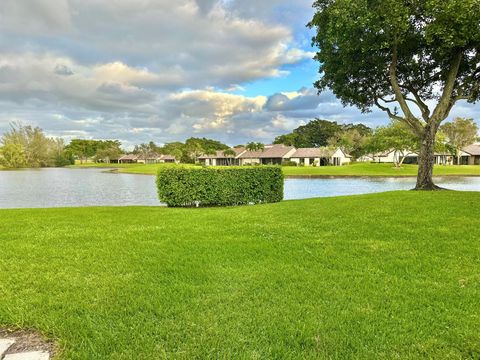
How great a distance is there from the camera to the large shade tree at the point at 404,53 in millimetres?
10898

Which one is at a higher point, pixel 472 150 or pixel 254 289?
pixel 472 150

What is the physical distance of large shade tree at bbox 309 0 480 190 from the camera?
35.8 ft

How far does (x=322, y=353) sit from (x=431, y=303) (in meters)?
1.60

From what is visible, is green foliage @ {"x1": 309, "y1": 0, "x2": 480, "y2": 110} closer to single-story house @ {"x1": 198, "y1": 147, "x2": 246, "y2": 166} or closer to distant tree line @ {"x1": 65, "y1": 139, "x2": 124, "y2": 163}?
single-story house @ {"x1": 198, "y1": 147, "x2": 246, "y2": 166}

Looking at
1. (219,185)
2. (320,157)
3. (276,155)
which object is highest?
(276,155)

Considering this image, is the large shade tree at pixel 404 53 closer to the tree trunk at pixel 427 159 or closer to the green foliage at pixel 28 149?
the tree trunk at pixel 427 159

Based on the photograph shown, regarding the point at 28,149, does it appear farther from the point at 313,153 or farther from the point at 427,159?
the point at 427,159

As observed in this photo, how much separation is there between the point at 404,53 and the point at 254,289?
1450 cm

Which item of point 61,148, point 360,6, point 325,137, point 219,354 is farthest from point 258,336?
point 61,148

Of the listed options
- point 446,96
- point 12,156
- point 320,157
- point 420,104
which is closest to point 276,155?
point 320,157

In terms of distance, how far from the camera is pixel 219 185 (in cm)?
1391

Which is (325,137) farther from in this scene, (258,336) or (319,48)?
(258,336)

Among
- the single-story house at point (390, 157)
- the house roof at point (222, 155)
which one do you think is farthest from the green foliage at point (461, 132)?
the house roof at point (222, 155)

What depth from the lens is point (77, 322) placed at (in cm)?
316
